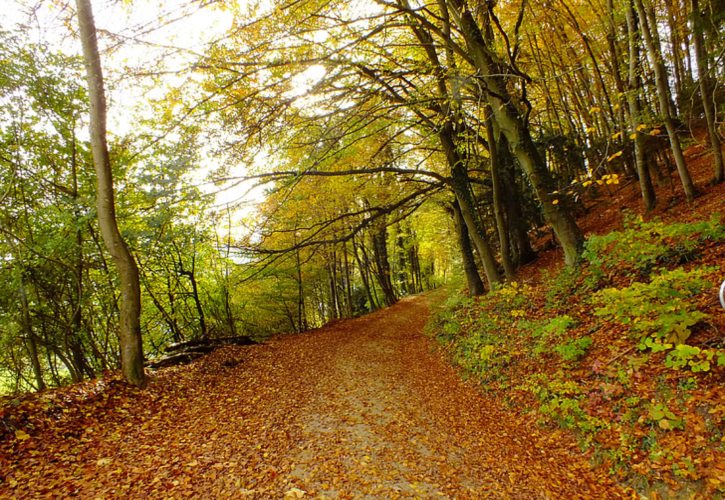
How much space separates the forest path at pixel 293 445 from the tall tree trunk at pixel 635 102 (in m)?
5.93

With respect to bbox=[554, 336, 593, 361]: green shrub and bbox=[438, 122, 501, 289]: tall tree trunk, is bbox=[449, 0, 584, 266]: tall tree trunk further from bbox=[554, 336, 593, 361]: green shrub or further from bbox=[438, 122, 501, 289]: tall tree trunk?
bbox=[554, 336, 593, 361]: green shrub

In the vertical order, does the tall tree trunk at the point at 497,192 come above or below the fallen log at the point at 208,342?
above

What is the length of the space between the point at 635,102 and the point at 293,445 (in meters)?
9.64

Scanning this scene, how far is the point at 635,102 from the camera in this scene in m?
7.51

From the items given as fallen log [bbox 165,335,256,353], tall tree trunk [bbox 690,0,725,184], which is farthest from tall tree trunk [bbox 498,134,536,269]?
fallen log [bbox 165,335,256,353]

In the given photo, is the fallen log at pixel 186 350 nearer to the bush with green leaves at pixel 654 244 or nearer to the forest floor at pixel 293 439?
the forest floor at pixel 293 439

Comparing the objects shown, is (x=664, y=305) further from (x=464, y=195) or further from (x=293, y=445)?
(x=464, y=195)

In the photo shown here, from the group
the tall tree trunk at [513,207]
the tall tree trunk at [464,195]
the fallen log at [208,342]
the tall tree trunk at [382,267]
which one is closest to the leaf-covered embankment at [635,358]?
the tall tree trunk at [464,195]

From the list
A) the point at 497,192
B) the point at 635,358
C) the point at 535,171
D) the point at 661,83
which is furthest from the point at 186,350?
the point at 661,83

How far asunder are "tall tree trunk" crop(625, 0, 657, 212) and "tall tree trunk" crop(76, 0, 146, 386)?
31.0 feet

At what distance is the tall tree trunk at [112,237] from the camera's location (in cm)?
566

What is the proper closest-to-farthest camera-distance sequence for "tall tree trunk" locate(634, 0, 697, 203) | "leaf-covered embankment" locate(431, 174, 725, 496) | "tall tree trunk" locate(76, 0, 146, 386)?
1. "leaf-covered embankment" locate(431, 174, 725, 496)
2. "tall tree trunk" locate(76, 0, 146, 386)
3. "tall tree trunk" locate(634, 0, 697, 203)

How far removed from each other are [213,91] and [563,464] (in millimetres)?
7287

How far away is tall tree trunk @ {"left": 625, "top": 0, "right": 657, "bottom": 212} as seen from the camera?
6809mm
